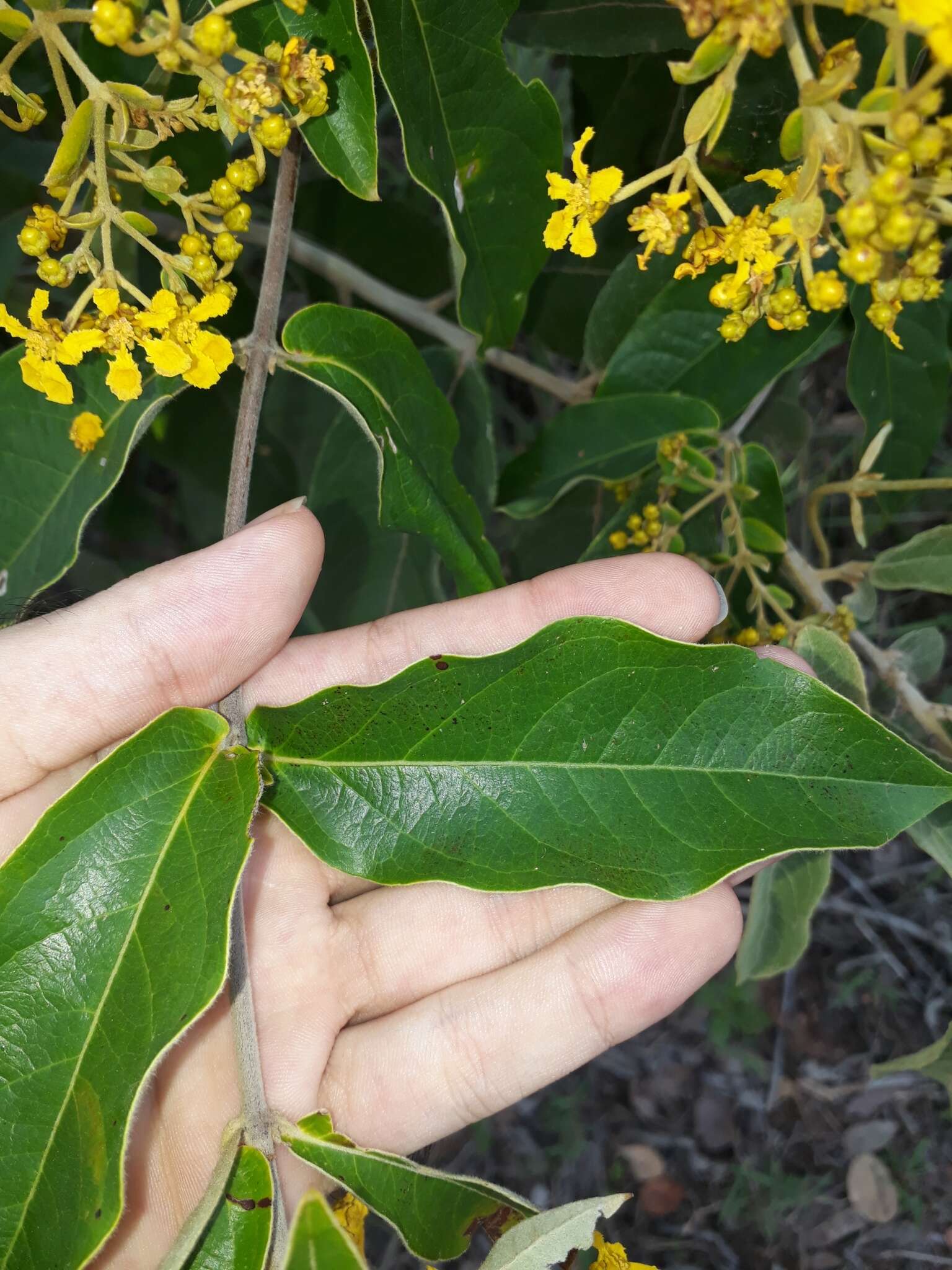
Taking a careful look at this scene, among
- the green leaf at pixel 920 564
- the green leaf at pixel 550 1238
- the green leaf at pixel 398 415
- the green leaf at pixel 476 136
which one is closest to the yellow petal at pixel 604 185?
the green leaf at pixel 476 136

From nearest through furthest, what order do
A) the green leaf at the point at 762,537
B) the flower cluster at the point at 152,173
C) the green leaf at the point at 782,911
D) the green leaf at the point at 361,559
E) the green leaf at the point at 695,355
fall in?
the flower cluster at the point at 152,173, the green leaf at the point at 695,355, the green leaf at the point at 762,537, the green leaf at the point at 782,911, the green leaf at the point at 361,559

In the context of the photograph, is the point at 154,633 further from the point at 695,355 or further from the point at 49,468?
the point at 695,355

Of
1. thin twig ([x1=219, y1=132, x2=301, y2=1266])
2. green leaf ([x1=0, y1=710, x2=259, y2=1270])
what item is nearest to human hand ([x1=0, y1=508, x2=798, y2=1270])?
thin twig ([x1=219, y1=132, x2=301, y2=1266])

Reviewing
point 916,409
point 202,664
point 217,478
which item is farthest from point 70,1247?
point 916,409

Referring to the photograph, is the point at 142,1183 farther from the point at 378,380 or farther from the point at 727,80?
the point at 727,80

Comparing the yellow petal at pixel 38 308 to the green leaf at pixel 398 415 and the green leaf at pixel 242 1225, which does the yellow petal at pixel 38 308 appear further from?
the green leaf at pixel 242 1225

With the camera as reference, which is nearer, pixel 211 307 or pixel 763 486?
pixel 211 307

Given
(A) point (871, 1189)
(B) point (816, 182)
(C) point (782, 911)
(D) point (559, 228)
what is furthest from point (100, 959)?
(A) point (871, 1189)
